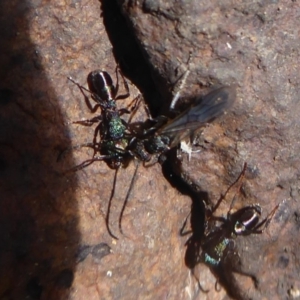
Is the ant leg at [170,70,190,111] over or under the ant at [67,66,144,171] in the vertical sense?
over

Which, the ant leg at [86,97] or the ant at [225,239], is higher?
the ant leg at [86,97]

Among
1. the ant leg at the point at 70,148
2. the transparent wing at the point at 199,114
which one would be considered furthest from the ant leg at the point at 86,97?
the transparent wing at the point at 199,114

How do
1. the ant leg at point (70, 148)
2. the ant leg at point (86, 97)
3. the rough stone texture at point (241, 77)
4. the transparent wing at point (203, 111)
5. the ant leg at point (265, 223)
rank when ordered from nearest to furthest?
the rough stone texture at point (241, 77) → the transparent wing at point (203, 111) → the ant leg at point (70, 148) → the ant leg at point (86, 97) → the ant leg at point (265, 223)

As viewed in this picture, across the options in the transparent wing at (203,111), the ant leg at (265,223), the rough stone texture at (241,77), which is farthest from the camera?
the ant leg at (265,223)

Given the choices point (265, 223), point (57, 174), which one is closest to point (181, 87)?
point (57, 174)

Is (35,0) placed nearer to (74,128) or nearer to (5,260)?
(74,128)

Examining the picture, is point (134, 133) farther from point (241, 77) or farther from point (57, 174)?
point (241, 77)

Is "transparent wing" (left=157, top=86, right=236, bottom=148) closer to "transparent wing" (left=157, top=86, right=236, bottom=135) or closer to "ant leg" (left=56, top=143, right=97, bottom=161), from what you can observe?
"transparent wing" (left=157, top=86, right=236, bottom=135)

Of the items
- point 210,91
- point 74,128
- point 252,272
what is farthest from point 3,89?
point 252,272

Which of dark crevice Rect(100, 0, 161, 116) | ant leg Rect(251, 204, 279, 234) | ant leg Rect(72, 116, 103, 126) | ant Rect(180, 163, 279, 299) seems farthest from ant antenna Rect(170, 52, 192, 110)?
ant leg Rect(251, 204, 279, 234)

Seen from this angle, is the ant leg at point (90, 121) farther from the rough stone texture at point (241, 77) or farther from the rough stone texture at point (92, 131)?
the rough stone texture at point (241, 77)
